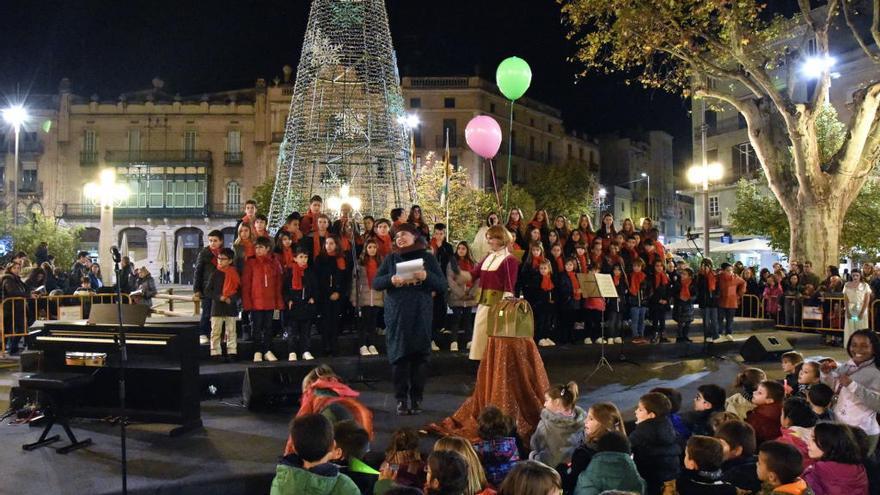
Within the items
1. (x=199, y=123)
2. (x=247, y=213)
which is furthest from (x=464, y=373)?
(x=199, y=123)

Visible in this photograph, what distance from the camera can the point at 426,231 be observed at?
11102 mm

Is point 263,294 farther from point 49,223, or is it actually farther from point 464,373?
point 49,223

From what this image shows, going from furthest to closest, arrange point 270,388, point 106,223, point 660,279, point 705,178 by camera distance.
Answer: point 705,178, point 106,223, point 660,279, point 270,388

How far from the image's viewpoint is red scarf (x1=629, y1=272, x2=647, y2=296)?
39.7ft

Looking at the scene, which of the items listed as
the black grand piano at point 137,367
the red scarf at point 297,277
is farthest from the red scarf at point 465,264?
the black grand piano at point 137,367

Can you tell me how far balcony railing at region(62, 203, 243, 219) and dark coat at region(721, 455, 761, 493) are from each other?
47805mm

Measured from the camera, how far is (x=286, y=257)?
390 inches

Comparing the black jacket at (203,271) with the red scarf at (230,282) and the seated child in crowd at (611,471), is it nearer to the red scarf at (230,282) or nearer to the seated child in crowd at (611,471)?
the red scarf at (230,282)

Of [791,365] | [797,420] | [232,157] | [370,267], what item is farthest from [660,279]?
[232,157]

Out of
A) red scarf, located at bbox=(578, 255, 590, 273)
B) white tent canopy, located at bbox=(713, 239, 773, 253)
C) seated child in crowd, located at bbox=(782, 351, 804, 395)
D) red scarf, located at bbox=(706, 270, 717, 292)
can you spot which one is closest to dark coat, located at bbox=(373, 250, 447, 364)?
seated child in crowd, located at bbox=(782, 351, 804, 395)

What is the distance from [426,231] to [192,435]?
5.33 meters

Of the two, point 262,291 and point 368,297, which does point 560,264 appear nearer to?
point 368,297

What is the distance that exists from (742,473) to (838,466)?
606mm

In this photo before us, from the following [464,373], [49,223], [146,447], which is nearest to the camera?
[146,447]
